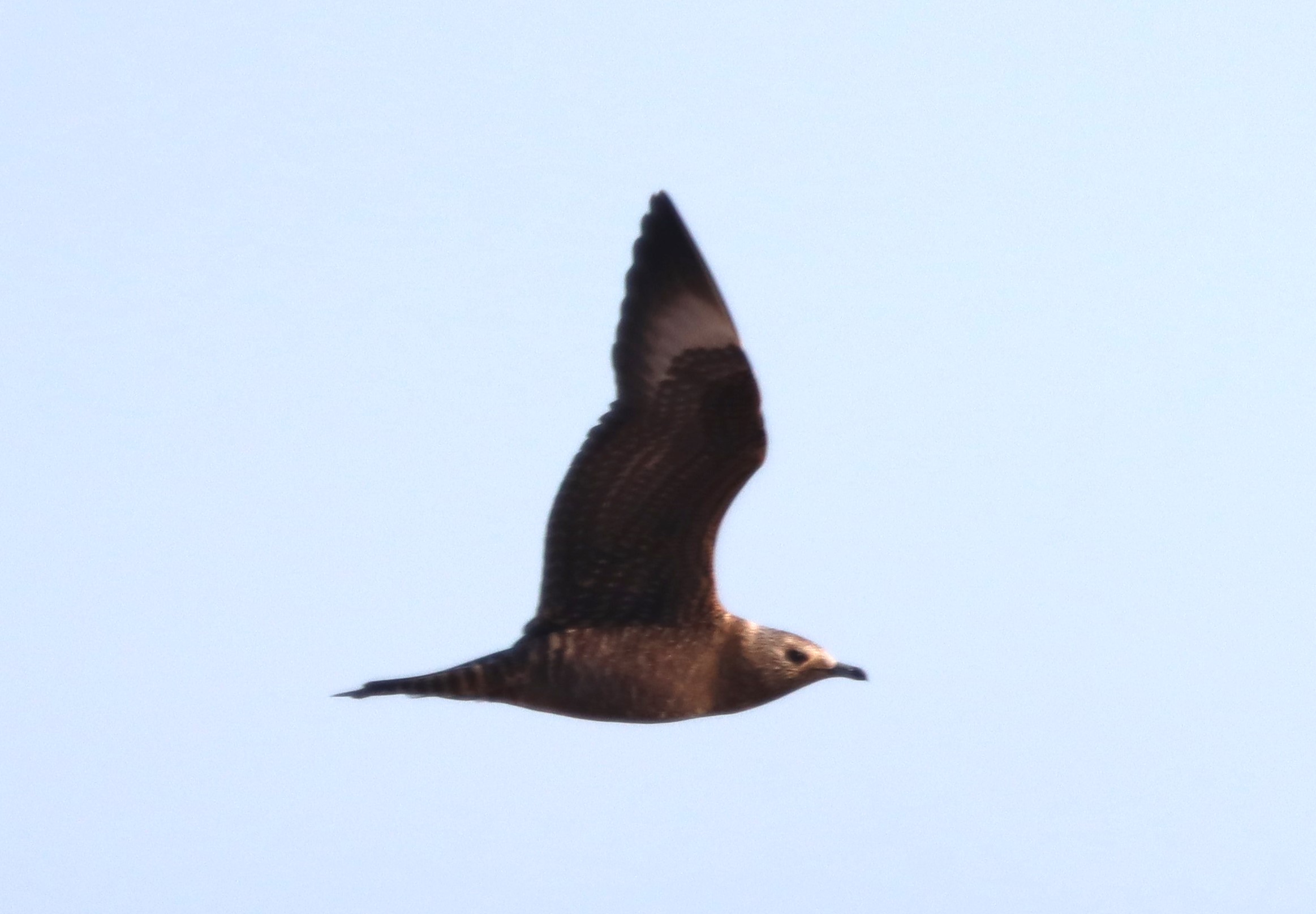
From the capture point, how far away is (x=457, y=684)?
539 inches

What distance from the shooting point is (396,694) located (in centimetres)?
1363

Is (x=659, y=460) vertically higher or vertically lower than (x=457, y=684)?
higher

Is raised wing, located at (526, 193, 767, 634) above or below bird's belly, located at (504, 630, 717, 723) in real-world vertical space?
above

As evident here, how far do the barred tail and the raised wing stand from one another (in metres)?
0.40

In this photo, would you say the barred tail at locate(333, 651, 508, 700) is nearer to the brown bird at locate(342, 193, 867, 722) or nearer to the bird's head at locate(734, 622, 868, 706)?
the brown bird at locate(342, 193, 867, 722)

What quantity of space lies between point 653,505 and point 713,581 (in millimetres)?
588

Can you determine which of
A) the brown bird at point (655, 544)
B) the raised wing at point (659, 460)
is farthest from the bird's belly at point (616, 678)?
the raised wing at point (659, 460)

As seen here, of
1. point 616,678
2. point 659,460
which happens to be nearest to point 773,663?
point 616,678

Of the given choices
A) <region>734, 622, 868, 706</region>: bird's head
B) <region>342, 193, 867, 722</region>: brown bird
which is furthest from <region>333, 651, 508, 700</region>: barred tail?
<region>734, 622, 868, 706</region>: bird's head

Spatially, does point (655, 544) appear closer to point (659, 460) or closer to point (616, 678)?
point (659, 460)

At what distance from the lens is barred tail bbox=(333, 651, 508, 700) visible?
535 inches

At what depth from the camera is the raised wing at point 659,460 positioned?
1359 centimetres

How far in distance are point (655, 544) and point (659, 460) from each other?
0.52 meters

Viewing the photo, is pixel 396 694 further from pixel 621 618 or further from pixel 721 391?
pixel 721 391
